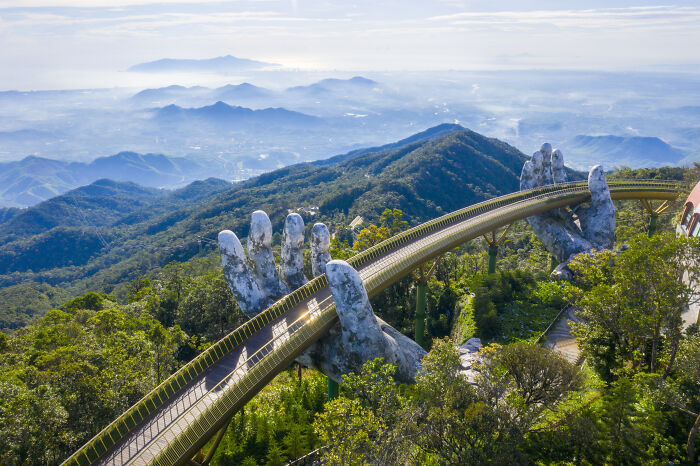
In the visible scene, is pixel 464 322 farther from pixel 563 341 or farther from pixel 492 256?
pixel 492 256

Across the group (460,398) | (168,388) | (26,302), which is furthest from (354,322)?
(26,302)

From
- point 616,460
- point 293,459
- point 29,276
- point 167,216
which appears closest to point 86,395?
point 293,459

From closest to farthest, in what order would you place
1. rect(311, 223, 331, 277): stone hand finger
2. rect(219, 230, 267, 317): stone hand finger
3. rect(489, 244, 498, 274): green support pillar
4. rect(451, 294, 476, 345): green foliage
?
rect(219, 230, 267, 317): stone hand finger → rect(311, 223, 331, 277): stone hand finger → rect(451, 294, 476, 345): green foliage → rect(489, 244, 498, 274): green support pillar

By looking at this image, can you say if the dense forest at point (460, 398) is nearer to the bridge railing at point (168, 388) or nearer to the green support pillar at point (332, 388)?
the green support pillar at point (332, 388)

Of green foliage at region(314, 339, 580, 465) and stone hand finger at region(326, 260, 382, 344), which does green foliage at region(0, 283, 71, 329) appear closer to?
stone hand finger at region(326, 260, 382, 344)

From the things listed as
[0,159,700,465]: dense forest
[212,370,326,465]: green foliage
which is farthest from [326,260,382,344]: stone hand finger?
[212,370,326,465]: green foliage

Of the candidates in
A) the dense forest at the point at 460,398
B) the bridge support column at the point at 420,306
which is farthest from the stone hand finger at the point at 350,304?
the bridge support column at the point at 420,306

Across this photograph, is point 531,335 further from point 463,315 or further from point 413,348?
point 413,348
